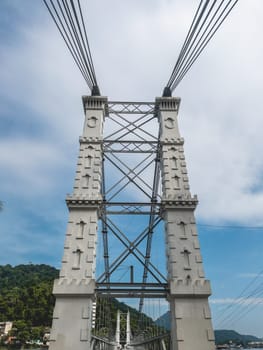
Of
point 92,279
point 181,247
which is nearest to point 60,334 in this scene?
point 92,279

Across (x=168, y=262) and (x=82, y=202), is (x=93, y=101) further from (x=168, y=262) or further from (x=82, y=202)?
(x=168, y=262)

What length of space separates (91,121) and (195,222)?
31.2 ft

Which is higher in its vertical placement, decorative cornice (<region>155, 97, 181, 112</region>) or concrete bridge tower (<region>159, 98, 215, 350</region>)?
decorative cornice (<region>155, 97, 181, 112</region>)

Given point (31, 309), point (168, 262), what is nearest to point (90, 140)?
point (168, 262)

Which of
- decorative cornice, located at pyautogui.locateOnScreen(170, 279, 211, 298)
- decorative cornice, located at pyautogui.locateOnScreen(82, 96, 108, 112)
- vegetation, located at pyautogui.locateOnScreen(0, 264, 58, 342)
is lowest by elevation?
decorative cornice, located at pyautogui.locateOnScreen(170, 279, 211, 298)

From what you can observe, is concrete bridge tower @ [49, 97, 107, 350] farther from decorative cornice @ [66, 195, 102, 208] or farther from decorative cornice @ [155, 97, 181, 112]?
decorative cornice @ [155, 97, 181, 112]

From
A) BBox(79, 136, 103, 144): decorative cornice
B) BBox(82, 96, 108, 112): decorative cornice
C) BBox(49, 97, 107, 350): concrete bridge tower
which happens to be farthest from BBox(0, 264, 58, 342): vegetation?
BBox(82, 96, 108, 112): decorative cornice

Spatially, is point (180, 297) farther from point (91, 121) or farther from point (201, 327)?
point (91, 121)

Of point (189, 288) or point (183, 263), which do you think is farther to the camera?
point (183, 263)

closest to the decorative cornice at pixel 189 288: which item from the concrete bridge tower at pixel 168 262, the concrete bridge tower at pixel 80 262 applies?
the concrete bridge tower at pixel 168 262

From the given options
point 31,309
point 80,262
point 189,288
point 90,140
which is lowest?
point 189,288

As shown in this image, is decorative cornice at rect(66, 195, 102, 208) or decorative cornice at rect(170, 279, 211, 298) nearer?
decorative cornice at rect(170, 279, 211, 298)

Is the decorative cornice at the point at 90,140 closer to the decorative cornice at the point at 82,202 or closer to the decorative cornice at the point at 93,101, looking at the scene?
the decorative cornice at the point at 93,101

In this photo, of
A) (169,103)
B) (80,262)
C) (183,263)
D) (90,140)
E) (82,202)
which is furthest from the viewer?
(169,103)
